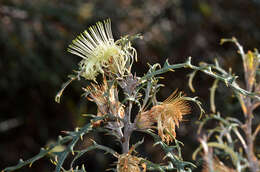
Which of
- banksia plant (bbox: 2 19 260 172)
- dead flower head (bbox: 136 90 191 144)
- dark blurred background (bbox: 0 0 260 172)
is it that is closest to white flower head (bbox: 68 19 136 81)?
banksia plant (bbox: 2 19 260 172)

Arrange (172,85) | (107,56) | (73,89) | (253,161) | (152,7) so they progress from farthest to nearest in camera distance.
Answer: (152,7) → (73,89) → (172,85) → (253,161) → (107,56)

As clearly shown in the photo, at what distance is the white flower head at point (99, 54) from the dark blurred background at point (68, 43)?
2.27 metres

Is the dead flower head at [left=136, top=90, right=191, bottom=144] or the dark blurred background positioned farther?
the dark blurred background

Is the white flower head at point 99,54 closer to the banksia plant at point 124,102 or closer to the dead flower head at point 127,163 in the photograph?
the banksia plant at point 124,102

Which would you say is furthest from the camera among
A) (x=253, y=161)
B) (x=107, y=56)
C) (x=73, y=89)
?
(x=73, y=89)

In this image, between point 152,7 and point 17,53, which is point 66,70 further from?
point 152,7

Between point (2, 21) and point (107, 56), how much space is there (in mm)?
2897

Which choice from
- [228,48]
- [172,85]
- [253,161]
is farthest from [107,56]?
[228,48]

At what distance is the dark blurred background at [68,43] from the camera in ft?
10.9

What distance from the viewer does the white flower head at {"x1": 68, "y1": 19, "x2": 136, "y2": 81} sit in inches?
31.3

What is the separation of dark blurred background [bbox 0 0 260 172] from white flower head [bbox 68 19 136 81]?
227 cm

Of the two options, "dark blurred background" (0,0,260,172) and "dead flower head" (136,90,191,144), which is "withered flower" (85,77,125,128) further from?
"dark blurred background" (0,0,260,172)

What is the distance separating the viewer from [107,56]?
2.62 ft

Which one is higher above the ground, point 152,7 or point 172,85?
point 152,7
